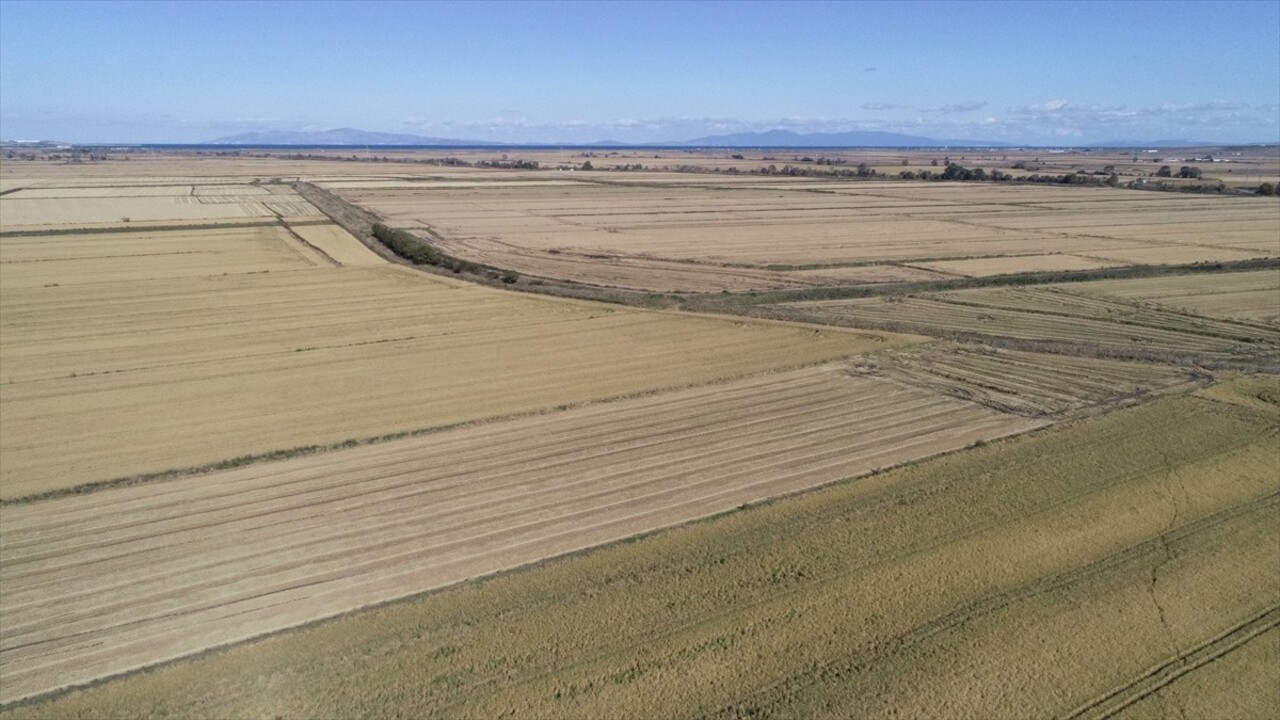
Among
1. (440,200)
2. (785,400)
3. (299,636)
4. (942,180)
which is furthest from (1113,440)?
(942,180)

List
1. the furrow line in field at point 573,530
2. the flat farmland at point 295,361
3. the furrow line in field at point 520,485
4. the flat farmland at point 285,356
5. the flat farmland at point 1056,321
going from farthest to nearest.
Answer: the flat farmland at point 1056,321, the flat farmland at point 285,356, the flat farmland at point 295,361, the furrow line in field at point 520,485, the furrow line in field at point 573,530

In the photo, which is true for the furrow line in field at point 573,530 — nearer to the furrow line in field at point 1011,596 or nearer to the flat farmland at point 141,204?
the furrow line in field at point 1011,596

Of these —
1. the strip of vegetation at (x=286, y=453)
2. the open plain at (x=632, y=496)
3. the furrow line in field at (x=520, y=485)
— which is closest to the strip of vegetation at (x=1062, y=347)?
the open plain at (x=632, y=496)

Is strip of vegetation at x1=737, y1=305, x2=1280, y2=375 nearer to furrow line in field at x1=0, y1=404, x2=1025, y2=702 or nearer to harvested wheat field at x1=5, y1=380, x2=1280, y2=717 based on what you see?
furrow line in field at x1=0, y1=404, x2=1025, y2=702

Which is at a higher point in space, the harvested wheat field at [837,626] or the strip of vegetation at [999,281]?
the strip of vegetation at [999,281]

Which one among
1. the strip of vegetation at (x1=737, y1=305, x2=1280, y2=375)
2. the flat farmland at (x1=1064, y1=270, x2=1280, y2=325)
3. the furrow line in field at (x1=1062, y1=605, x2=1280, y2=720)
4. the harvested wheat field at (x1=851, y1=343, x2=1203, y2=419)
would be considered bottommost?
the furrow line in field at (x1=1062, y1=605, x2=1280, y2=720)

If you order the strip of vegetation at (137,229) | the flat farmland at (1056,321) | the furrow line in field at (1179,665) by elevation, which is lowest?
the furrow line in field at (1179,665)

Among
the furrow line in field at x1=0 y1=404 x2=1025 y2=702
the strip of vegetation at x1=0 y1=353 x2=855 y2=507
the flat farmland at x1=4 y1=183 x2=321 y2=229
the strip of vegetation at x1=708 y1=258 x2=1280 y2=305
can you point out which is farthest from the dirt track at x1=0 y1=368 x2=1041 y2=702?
the flat farmland at x1=4 y1=183 x2=321 y2=229
